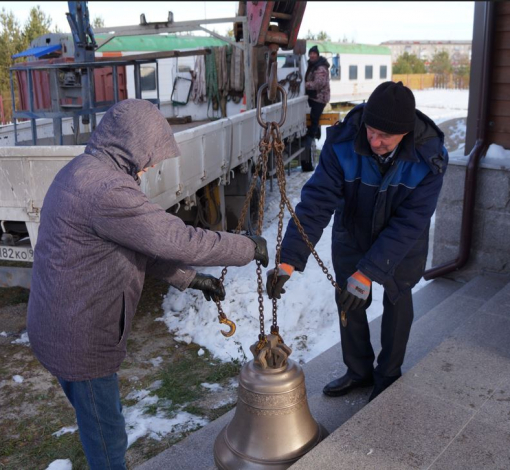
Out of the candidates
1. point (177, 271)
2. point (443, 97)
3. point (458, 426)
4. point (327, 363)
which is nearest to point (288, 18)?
point (327, 363)

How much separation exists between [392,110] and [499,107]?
325cm

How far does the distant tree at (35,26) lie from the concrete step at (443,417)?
1652 cm

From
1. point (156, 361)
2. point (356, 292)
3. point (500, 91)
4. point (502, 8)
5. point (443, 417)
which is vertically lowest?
point (156, 361)

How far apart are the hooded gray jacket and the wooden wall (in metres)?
3.84

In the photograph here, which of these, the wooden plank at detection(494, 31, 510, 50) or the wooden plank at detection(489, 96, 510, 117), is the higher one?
the wooden plank at detection(494, 31, 510, 50)

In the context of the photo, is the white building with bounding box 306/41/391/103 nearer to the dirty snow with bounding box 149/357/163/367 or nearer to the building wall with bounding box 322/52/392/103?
the building wall with bounding box 322/52/392/103

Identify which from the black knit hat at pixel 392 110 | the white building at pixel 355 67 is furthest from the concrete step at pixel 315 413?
the white building at pixel 355 67

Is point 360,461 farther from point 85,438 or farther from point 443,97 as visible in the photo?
point 443,97

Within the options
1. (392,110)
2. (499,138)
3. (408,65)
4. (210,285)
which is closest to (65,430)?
(210,285)

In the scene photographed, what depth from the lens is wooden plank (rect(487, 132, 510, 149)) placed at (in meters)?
5.61

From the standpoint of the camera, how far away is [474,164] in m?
5.43

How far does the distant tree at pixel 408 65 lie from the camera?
4506 centimetres

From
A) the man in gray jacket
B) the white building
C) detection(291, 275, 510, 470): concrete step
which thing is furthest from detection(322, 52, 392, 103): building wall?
the man in gray jacket

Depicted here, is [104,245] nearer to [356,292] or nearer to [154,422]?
[356,292]
